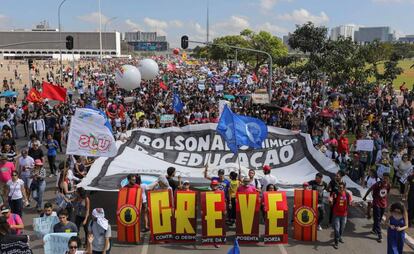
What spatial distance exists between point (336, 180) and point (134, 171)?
541 cm

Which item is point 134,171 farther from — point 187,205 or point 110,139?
point 187,205

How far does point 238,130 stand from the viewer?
11336mm

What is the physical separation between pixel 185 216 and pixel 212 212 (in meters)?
0.58

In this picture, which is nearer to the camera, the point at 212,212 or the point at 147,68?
the point at 212,212

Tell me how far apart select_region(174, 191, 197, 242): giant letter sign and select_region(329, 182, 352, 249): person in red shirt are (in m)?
2.95

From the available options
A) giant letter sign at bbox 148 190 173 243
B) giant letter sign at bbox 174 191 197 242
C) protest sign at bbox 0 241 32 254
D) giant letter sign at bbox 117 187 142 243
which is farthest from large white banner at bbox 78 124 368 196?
protest sign at bbox 0 241 32 254

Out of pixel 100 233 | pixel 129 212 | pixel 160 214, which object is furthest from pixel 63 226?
pixel 160 214

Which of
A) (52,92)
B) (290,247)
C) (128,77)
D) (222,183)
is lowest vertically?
(290,247)

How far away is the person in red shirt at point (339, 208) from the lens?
931cm

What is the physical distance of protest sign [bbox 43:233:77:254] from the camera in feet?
24.1

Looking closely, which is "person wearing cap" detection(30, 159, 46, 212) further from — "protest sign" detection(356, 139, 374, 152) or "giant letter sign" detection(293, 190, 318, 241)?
"protest sign" detection(356, 139, 374, 152)

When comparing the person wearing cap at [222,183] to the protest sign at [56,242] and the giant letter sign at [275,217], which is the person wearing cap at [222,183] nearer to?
the giant letter sign at [275,217]

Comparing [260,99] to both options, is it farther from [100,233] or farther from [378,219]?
[100,233]

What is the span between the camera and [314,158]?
12.9 metres
